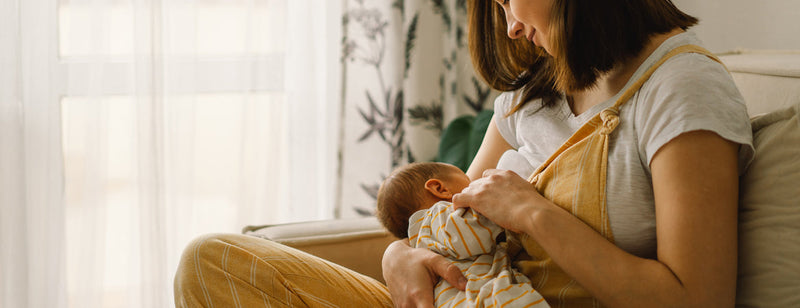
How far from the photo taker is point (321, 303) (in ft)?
3.71

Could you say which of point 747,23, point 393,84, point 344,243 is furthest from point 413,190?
point 393,84

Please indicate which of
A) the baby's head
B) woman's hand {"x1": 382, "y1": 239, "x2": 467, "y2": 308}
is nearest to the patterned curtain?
the baby's head

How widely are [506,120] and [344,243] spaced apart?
1.56 ft

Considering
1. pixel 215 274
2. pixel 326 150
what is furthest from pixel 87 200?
pixel 215 274

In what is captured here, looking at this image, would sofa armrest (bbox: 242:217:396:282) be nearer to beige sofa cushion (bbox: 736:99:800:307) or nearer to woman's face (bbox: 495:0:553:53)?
woman's face (bbox: 495:0:553:53)

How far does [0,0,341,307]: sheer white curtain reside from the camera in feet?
6.94

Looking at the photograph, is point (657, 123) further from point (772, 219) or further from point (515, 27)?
point (515, 27)

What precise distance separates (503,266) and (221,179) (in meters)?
1.57

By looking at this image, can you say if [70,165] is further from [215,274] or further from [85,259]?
[215,274]

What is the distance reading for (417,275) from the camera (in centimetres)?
112

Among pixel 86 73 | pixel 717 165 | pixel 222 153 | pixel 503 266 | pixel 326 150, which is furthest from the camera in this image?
pixel 326 150

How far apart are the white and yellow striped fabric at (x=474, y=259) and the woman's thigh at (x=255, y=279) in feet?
0.57

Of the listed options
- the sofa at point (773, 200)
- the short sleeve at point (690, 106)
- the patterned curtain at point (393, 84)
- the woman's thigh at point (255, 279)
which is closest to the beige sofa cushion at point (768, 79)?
the sofa at point (773, 200)

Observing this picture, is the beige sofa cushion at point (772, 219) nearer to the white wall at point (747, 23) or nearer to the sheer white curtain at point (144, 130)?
the white wall at point (747, 23)
